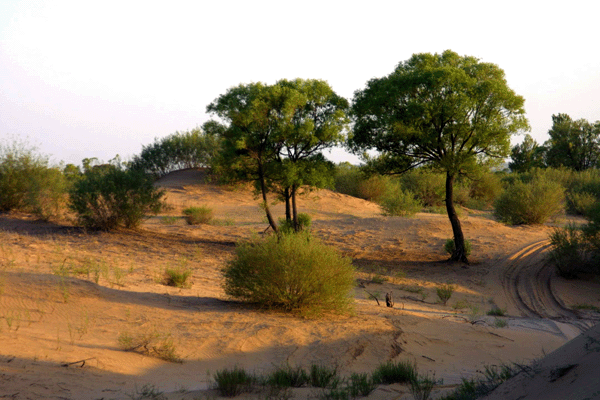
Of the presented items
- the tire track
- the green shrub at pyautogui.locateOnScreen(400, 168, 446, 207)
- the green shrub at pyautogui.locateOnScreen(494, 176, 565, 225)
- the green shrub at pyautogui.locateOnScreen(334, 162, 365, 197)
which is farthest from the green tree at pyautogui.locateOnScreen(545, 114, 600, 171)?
the tire track

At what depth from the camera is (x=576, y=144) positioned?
1813 inches

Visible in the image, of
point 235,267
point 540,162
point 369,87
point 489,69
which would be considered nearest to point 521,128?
point 489,69

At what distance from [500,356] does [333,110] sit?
446 inches

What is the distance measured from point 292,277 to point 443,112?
28.8 ft

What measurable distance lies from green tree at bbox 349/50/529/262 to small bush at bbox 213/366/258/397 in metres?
11.1

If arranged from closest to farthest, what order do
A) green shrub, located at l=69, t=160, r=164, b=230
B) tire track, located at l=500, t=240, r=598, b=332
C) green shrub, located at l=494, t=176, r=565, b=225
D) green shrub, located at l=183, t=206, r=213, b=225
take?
tire track, located at l=500, t=240, r=598, b=332, green shrub, located at l=69, t=160, r=164, b=230, green shrub, located at l=494, t=176, r=565, b=225, green shrub, located at l=183, t=206, r=213, b=225

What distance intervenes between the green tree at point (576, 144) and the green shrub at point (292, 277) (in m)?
43.2

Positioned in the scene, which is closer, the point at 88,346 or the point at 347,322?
the point at 88,346

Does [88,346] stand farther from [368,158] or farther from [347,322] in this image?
[368,158]

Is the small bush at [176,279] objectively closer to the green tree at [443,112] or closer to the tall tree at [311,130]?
the tall tree at [311,130]

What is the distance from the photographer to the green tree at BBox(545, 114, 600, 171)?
4512 centimetres

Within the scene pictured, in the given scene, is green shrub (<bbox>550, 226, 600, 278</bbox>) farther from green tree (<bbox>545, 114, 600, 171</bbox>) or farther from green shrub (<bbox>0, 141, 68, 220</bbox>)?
green tree (<bbox>545, 114, 600, 171</bbox>)

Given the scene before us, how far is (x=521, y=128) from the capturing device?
14672 millimetres

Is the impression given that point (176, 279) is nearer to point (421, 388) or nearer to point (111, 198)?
point (421, 388)
